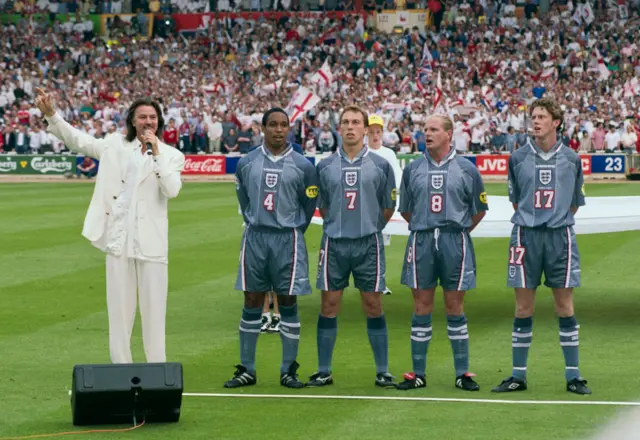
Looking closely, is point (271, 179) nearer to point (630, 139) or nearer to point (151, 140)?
point (151, 140)

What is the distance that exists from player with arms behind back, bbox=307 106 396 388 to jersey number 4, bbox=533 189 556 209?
1.10 meters

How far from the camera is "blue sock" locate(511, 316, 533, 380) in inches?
371

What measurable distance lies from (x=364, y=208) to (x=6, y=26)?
47.5m

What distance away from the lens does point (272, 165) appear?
9609 mm

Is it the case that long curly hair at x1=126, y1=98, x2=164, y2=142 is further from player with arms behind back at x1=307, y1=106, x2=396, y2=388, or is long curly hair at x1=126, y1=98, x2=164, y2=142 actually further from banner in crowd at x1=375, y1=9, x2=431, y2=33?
banner in crowd at x1=375, y1=9, x2=431, y2=33

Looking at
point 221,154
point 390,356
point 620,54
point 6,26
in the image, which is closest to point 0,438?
point 390,356

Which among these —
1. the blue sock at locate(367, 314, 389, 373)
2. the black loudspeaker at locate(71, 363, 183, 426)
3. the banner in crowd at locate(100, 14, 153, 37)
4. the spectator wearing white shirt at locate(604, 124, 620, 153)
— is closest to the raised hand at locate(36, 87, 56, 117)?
the black loudspeaker at locate(71, 363, 183, 426)

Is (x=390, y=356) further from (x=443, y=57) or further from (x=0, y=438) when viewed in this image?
(x=443, y=57)

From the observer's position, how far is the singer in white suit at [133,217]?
29.5 ft

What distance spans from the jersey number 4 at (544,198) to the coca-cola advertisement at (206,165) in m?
31.2

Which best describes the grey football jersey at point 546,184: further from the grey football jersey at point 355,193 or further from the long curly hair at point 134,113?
the long curly hair at point 134,113

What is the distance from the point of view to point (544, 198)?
31.1ft

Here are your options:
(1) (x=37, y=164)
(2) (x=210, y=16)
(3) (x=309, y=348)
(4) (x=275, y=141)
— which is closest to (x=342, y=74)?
(2) (x=210, y=16)

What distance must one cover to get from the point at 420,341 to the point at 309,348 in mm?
2180
